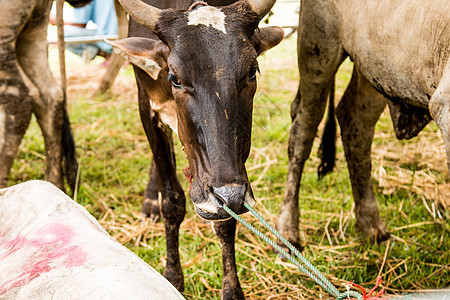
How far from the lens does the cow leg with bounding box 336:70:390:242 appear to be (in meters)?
4.00

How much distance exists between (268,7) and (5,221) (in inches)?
63.0

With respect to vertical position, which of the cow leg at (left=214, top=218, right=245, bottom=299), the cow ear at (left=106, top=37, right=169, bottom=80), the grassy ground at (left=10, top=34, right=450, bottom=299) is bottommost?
the grassy ground at (left=10, top=34, right=450, bottom=299)

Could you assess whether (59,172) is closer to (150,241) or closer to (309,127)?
(150,241)

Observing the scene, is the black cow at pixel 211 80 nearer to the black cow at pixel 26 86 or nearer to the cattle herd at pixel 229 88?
the cattle herd at pixel 229 88

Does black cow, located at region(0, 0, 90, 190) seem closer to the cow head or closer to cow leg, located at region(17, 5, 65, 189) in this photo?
cow leg, located at region(17, 5, 65, 189)

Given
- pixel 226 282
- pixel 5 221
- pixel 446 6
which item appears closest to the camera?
pixel 5 221

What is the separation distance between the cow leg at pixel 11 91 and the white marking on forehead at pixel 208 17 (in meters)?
1.72

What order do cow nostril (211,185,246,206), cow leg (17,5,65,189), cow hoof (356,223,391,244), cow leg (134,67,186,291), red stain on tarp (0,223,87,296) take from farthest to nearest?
cow leg (17,5,65,189)
cow hoof (356,223,391,244)
cow leg (134,67,186,291)
cow nostril (211,185,246,206)
red stain on tarp (0,223,87,296)

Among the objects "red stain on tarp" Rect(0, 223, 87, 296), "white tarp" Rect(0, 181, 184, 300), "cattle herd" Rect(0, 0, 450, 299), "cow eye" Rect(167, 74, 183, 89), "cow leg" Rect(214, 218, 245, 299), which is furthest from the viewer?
"cow leg" Rect(214, 218, 245, 299)

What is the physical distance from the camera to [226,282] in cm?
327

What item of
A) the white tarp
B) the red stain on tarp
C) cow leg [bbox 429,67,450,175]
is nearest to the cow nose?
the white tarp

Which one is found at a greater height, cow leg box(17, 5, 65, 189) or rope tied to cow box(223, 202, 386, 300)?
rope tied to cow box(223, 202, 386, 300)

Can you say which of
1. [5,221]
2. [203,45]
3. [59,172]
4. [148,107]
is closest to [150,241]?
[59,172]

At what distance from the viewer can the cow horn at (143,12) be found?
2.63 metres
